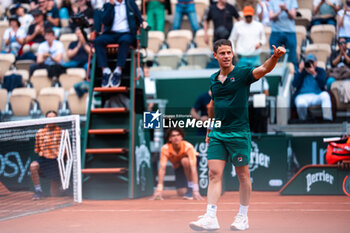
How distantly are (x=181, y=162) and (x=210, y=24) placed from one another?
19.9ft

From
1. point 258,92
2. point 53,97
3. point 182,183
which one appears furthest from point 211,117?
point 53,97

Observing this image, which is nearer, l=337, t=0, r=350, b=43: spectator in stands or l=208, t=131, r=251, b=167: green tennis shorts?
l=208, t=131, r=251, b=167: green tennis shorts

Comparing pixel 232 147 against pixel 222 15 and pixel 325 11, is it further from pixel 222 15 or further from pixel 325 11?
pixel 325 11

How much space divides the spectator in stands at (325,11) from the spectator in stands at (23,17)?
25.7 feet

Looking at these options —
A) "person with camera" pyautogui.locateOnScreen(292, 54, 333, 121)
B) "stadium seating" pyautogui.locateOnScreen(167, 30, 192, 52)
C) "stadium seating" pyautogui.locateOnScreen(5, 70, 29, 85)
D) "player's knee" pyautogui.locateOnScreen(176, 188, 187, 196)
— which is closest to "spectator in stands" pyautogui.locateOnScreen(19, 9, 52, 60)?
"stadium seating" pyautogui.locateOnScreen(5, 70, 29, 85)

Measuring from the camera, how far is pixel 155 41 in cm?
1480

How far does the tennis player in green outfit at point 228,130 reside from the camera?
5688 mm

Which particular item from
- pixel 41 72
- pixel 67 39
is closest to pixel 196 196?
pixel 41 72

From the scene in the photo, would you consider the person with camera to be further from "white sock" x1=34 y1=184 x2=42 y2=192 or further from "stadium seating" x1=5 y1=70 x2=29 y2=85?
"stadium seating" x1=5 y1=70 x2=29 y2=85

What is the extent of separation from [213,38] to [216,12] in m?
0.68

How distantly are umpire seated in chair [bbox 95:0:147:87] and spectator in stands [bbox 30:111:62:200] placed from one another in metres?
1.31

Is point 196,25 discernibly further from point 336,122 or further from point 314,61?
point 336,122

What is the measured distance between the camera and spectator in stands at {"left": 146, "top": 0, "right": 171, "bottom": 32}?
14.9 meters

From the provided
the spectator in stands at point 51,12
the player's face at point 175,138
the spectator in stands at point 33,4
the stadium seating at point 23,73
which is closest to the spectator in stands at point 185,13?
the spectator in stands at point 51,12
